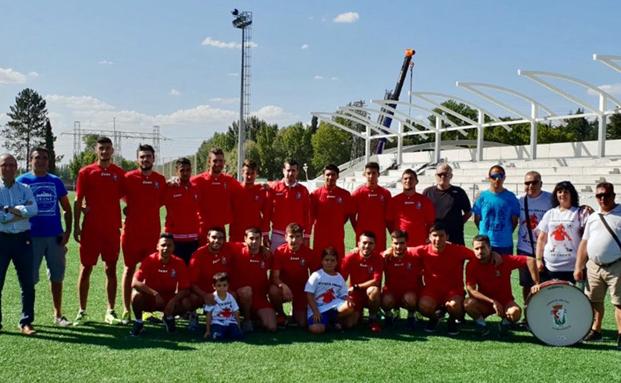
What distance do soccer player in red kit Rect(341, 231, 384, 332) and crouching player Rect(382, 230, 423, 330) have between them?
115 millimetres

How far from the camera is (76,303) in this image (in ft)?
25.0

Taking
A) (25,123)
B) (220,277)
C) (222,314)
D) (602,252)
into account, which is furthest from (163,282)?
(25,123)

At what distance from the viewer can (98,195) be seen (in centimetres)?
661

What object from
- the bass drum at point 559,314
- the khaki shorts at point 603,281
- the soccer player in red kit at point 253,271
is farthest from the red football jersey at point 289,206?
the khaki shorts at point 603,281

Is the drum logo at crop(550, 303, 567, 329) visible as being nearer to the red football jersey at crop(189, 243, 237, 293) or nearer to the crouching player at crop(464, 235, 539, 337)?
the crouching player at crop(464, 235, 539, 337)

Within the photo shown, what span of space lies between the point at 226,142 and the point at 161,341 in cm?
9167

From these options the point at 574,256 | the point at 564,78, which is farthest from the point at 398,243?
the point at 564,78

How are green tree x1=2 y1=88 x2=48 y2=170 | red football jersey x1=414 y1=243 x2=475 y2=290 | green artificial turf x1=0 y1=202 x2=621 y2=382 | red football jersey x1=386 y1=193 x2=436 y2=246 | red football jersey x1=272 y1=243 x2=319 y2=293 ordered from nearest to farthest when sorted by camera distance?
green artificial turf x1=0 y1=202 x2=621 y2=382 < red football jersey x1=414 y1=243 x2=475 y2=290 < red football jersey x1=272 y1=243 x2=319 y2=293 < red football jersey x1=386 y1=193 x2=436 y2=246 < green tree x1=2 y1=88 x2=48 y2=170

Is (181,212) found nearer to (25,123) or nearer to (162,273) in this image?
(162,273)

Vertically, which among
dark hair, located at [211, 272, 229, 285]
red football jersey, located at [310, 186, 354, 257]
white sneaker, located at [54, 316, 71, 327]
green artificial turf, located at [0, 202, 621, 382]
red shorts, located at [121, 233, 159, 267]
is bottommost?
green artificial turf, located at [0, 202, 621, 382]

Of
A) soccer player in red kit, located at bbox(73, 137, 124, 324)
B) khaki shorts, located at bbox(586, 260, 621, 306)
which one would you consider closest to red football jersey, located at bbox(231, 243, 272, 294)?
soccer player in red kit, located at bbox(73, 137, 124, 324)

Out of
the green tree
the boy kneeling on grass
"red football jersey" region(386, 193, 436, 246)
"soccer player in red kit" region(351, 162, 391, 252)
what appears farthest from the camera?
the green tree

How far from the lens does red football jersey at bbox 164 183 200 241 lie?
699 cm

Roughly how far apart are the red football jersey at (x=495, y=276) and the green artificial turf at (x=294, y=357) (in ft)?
1.53
